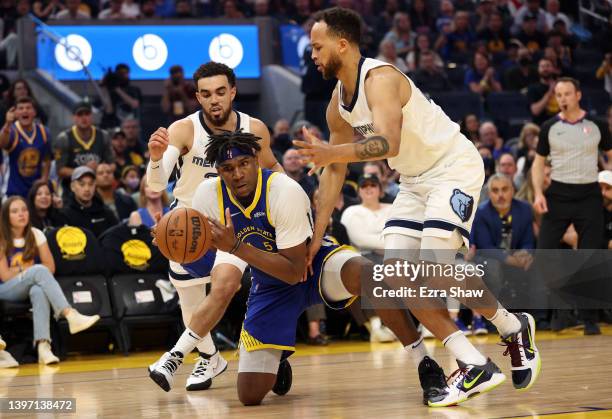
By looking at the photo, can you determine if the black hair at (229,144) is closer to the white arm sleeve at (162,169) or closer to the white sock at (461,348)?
the white arm sleeve at (162,169)

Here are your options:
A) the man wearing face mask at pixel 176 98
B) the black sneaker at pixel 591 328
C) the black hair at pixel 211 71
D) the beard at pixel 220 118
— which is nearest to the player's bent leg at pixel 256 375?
the beard at pixel 220 118

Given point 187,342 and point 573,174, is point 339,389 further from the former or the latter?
point 573,174

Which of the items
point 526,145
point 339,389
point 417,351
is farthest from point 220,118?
Result: point 526,145

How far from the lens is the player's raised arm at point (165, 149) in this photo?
6.21 meters

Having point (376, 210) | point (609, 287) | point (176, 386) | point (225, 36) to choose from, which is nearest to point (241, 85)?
point (225, 36)

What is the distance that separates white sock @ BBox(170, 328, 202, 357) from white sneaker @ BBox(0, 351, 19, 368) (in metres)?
2.82

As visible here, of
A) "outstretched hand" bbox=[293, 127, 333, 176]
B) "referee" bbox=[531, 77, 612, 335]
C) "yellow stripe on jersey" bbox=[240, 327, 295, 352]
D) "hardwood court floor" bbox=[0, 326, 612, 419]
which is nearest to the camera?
"outstretched hand" bbox=[293, 127, 333, 176]

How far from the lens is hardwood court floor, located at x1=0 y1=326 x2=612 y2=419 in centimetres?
551

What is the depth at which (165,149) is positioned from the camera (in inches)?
247

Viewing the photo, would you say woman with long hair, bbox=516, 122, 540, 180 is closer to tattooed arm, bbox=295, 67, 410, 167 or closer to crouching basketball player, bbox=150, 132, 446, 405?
crouching basketball player, bbox=150, 132, 446, 405

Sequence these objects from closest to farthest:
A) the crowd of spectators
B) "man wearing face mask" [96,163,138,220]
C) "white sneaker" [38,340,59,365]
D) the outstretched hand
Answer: the outstretched hand, "white sneaker" [38,340,59,365], the crowd of spectators, "man wearing face mask" [96,163,138,220]

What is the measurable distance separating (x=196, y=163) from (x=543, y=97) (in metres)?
8.84

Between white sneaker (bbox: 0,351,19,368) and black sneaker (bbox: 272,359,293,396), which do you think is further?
white sneaker (bbox: 0,351,19,368)

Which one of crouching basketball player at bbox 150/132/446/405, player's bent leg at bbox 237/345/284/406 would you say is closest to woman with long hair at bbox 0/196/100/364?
crouching basketball player at bbox 150/132/446/405
